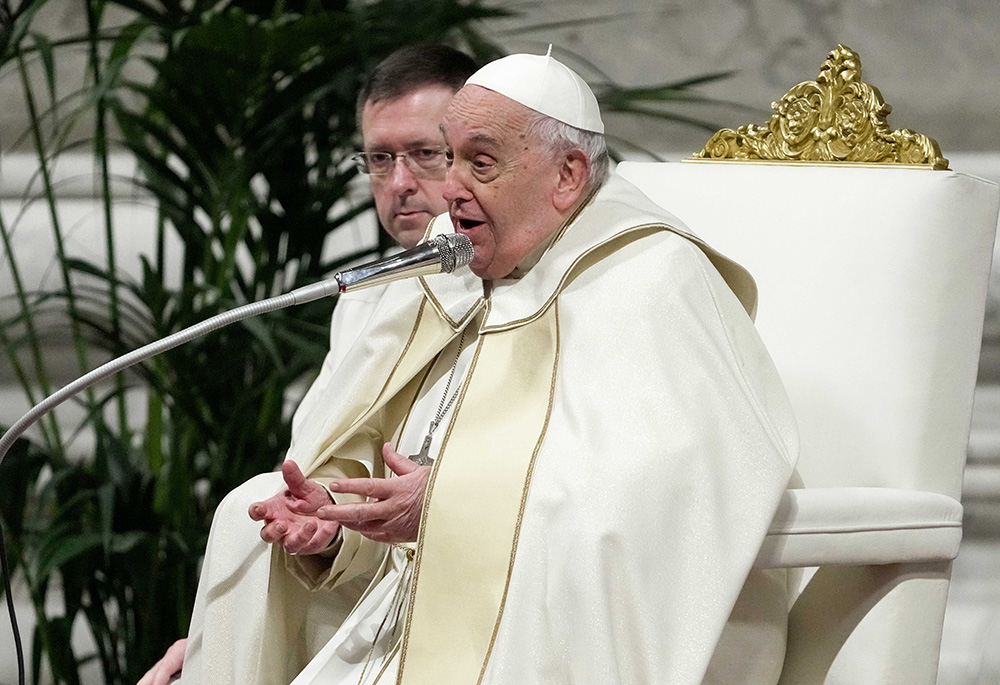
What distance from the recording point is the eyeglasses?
2.16m

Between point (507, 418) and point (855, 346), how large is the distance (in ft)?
1.76

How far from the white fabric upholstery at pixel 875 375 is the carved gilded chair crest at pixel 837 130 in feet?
0.22

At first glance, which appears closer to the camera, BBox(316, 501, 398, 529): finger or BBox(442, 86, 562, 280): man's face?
BBox(316, 501, 398, 529): finger

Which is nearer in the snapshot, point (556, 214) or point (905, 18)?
point (556, 214)

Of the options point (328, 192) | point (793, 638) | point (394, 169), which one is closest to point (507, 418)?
point (793, 638)

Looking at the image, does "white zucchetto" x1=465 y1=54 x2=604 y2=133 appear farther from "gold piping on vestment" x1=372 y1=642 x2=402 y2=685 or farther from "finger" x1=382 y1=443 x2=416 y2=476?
"gold piping on vestment" x1=372 y1=642 x2=402 y2=685

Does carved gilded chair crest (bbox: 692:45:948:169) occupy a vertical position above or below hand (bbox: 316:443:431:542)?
above

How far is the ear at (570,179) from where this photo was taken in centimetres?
168

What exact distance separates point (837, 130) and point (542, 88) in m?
0.56

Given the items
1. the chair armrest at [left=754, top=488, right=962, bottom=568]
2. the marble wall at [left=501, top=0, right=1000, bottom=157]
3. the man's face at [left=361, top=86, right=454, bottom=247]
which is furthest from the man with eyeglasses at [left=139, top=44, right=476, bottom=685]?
the marble wall at [left=501, top=0, right=1000, bottom=157]

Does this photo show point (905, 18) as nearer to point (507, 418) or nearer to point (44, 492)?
point (507, 418)

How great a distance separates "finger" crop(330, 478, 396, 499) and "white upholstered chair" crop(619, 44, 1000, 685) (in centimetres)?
50

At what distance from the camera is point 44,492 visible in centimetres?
276

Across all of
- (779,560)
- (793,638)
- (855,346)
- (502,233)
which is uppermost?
(502,233)
